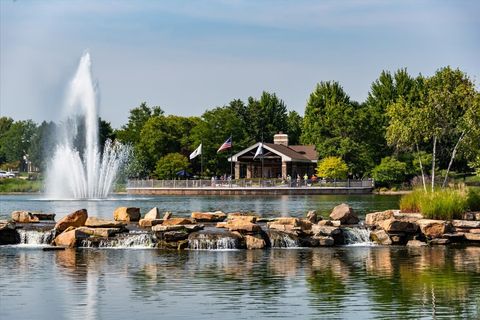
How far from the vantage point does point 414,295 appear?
84.5ft

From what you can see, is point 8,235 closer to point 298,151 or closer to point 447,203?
point 447,203

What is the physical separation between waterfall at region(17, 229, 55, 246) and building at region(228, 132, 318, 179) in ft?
272

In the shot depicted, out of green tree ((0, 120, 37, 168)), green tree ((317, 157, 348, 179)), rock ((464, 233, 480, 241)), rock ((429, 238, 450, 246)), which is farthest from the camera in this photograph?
green tree ((0, 120, 37, 168))

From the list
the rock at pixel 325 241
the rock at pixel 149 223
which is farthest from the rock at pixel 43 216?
the rock at pixel 325 241

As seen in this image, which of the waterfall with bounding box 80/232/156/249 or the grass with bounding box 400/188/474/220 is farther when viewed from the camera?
the grass with bounding box 400/188/474/220

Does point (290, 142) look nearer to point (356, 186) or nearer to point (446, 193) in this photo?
point (356, 186)

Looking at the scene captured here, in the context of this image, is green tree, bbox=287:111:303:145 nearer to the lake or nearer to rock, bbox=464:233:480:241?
rock, bbox=464:233:480:241

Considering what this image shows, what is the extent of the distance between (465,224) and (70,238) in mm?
17545

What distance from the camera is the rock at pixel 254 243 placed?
127ft

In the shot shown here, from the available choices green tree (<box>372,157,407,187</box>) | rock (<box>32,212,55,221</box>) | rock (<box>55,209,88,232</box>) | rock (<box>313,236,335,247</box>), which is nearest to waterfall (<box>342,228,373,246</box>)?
rock (<box>313,236,335,247</box>)

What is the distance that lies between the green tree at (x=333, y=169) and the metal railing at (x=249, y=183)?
2.40 meters

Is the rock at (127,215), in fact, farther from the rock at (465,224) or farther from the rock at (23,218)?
the rock at (465,224)

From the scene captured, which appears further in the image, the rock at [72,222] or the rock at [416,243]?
the rock at [72,222]

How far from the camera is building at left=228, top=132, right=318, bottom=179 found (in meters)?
125
